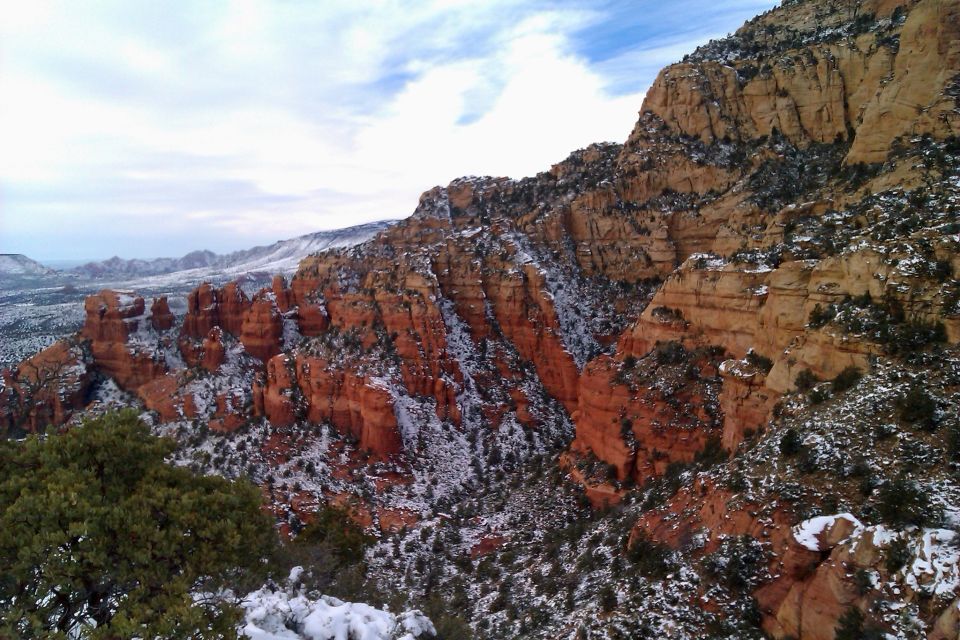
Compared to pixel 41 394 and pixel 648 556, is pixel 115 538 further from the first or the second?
pixel 41 394

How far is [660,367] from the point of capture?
109 ft

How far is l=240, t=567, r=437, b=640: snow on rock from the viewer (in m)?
11.8

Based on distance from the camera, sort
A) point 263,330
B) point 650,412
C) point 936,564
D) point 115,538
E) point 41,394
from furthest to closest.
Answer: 1. point 41,394
2. point 263,330
3. point 650,412
4. point 936,564
5. point 115,538

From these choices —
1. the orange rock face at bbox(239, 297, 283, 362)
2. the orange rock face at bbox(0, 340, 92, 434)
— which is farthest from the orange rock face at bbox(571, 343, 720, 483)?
the orange rock face at bbox(0, 340, 92, 434)

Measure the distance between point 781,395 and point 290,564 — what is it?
19.3m

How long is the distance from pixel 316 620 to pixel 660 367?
2629 cm

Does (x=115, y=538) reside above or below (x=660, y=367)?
above

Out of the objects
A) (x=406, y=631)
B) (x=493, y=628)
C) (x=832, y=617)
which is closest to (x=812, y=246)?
(x=832, y=617)

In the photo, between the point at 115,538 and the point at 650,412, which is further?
the point at 650,412

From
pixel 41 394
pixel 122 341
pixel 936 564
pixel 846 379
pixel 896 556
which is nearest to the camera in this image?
pixel 936 564

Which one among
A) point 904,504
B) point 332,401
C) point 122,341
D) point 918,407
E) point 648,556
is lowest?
point 648,556

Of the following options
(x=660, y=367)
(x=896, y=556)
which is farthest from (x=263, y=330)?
(x=896, y=556)

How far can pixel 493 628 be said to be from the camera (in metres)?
20.7

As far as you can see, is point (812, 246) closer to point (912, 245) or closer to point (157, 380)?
point (912, 245)
